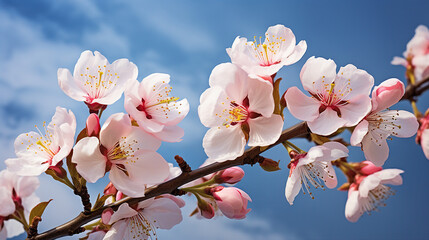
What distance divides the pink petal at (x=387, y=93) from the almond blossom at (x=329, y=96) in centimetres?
3

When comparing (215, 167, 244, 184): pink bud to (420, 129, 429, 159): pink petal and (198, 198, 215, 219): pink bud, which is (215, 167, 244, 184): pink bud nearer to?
(198, 198, 215, 219): pink bud

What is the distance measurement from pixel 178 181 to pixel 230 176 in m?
0.18

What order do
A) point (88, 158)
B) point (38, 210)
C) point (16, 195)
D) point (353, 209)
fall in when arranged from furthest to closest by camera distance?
point (16, 195) → point (353, 209) → point (38, 210) → point (88, 158)

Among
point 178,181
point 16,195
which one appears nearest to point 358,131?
point 178,181

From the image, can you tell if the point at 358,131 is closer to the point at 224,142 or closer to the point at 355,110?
the point at 355,110

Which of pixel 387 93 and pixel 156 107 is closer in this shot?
pixel 387 93

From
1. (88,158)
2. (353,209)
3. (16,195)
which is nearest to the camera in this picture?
(88,158)

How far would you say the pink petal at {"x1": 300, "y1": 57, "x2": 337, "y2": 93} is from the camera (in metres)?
1.06

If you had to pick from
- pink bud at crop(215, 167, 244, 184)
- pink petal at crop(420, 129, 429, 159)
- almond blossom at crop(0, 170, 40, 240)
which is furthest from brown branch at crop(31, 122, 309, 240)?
pink petal at crop(420, 129, 429, 159)

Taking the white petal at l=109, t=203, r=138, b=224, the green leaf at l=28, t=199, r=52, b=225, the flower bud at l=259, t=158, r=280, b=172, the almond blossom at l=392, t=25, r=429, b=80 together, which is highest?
the almond blossom at l=392, t=25, r=429, b=80

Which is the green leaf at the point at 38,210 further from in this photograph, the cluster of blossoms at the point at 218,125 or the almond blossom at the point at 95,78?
the almond blossom at the point at 95,78

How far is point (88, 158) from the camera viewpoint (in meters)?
1.01

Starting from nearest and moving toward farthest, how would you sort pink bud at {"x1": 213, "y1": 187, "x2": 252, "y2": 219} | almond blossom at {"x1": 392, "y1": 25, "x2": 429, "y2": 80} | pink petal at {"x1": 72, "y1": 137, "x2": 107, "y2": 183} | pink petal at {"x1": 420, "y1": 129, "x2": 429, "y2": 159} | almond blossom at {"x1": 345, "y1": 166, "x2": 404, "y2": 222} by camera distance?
1. pink petal at {"x1": 72, "y1": 137, "x2": 107, "y2": 183}
2. pink bud at {"x1": 213, "y1": 187, "x2": 252, "y2": 219}
3. almond blossom at {"x1": 345, "y1": 166, "x2": 404, "y2": 222}
4. pink petal at {"x1": 420, "y1": 129, "x2": 429, "y2": 159}
5. almond blossom at {"x1": 392, "y1": 25, "x2": 429, "y2": 80}

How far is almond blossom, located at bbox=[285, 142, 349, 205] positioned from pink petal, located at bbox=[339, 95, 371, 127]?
7 cm
